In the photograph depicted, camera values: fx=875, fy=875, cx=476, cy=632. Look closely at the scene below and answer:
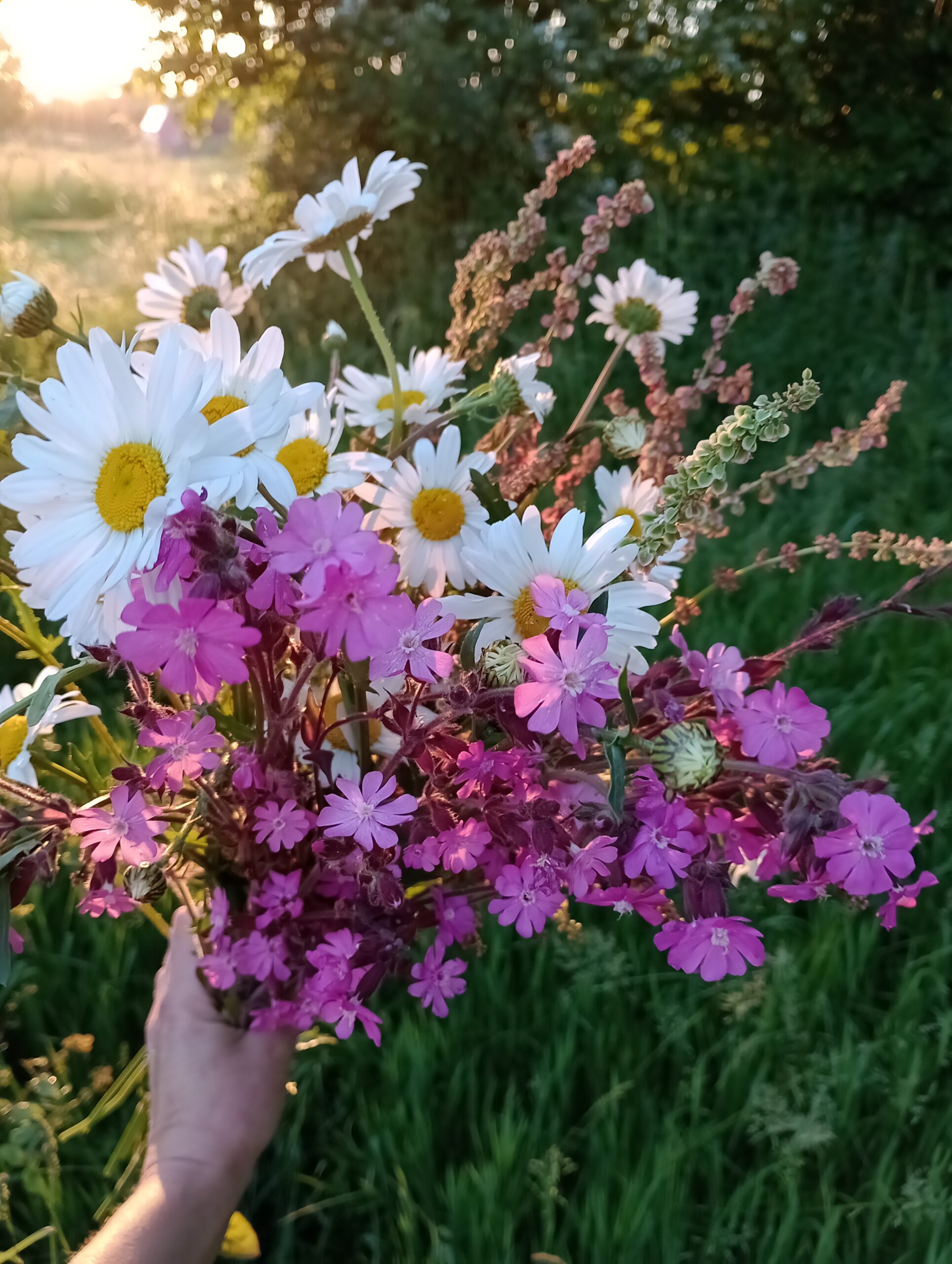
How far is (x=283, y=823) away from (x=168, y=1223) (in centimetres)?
33

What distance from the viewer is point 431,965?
0.50m

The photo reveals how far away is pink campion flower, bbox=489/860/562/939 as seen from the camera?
1.34 ft

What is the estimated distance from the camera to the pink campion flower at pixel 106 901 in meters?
0.42

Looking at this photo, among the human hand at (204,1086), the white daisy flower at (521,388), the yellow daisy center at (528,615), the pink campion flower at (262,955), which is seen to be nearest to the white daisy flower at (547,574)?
the yellow daisy center at (528,615)

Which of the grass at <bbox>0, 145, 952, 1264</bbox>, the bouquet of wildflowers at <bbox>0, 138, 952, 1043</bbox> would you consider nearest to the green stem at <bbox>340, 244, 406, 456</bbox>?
the bouquet of wildflowers at <bbox>0, 138, 952, 1043</bbox>

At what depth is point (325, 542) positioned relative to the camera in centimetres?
31

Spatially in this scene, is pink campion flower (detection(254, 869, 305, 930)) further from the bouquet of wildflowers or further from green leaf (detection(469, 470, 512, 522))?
green leaf (detection(469, 470, 512, 522))

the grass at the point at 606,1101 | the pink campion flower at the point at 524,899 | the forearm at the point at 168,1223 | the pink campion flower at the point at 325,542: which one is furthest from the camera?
the grass at the point at 606,1101

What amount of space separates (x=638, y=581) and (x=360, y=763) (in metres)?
0.17

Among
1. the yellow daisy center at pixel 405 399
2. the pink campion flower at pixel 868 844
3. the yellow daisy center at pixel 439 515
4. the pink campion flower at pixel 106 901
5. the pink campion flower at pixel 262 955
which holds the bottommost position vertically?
the pink campion flower at pixel 262 955

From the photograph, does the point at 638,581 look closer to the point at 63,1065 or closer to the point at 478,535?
the point at 478,535

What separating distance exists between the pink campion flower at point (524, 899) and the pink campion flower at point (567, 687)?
11 centimetres

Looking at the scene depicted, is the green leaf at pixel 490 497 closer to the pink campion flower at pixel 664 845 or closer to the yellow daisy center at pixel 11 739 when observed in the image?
the pink campion flower at pixel 664 845

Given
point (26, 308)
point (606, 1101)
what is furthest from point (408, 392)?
point (606, 1101)
